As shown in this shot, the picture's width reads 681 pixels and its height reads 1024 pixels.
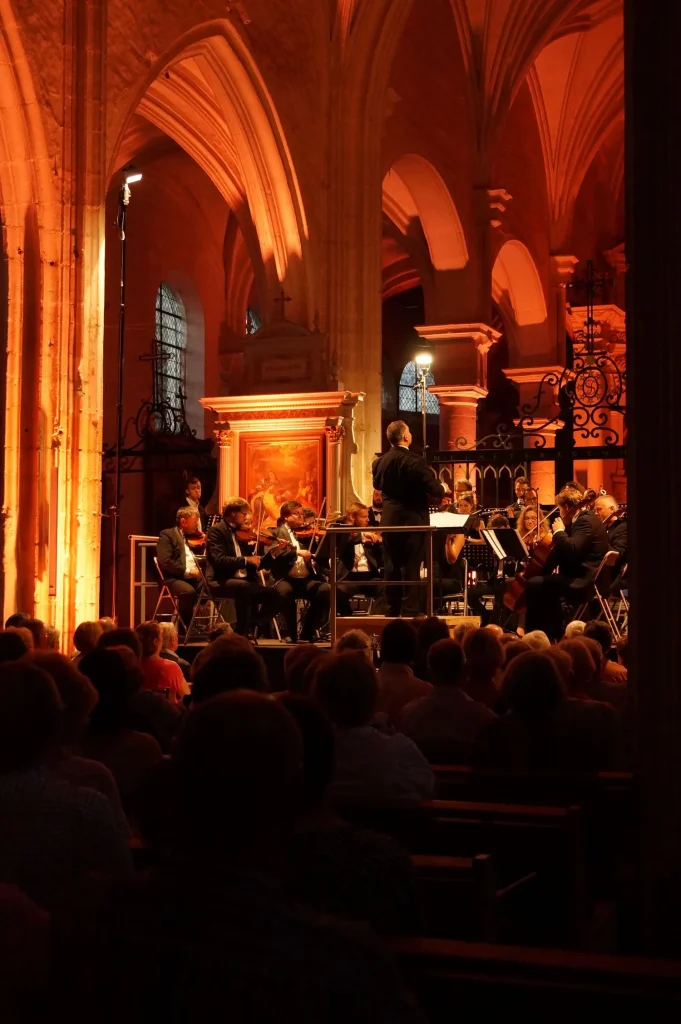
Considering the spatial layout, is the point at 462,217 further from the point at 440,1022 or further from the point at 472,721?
Answer: the point at 440,1022

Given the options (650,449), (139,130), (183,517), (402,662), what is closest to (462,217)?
(139,130)

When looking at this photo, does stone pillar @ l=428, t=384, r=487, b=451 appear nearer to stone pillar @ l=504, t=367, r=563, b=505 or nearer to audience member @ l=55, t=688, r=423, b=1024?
stone pillar @ l=504, t=367, r=563, b=505

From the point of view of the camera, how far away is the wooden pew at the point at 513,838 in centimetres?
335

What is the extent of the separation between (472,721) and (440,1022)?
3189mm

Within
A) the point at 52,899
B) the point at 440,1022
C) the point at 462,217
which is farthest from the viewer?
the point at 462,217

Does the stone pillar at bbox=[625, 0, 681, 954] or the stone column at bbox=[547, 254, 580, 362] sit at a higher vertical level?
the stone column at bbox=[547, 254, 580, 362]

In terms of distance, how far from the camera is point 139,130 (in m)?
21.7

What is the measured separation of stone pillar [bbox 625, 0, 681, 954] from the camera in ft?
12.4

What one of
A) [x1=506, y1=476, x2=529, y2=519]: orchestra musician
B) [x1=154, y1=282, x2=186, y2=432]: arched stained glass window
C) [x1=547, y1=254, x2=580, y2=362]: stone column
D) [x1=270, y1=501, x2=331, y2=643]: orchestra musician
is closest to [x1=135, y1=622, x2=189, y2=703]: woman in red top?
[x1=270, y1=501, x2=331, y2=643]: orchestra musician

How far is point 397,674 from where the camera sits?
20.4 ft

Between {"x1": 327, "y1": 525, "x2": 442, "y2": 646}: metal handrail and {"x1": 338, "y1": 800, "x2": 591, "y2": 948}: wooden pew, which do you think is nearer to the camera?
{"x1": 338, "y1": 800, "x2": 591, "y2": 948}: wooden pew

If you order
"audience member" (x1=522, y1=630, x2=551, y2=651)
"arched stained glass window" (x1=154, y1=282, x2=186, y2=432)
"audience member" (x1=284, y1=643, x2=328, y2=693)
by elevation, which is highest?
"arched stained glass window" (x1=154, y1=282, x2=186, y2=432)

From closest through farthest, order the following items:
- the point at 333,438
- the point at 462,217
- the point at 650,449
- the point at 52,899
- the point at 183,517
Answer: the point at 52,899 < the point at 650,449 < the point at 183,517 < the point at 333,438 < the point at 462,217

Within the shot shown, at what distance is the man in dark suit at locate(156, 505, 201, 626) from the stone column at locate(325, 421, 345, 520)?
14.1 feet
